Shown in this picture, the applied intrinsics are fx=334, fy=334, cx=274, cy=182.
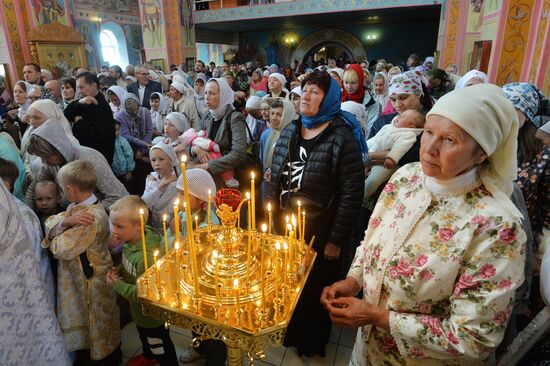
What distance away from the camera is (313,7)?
43.3 feet

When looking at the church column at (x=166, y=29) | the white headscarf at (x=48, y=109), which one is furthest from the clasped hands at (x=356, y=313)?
the church column at (x=166, y=29)

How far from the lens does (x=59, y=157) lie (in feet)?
8.15

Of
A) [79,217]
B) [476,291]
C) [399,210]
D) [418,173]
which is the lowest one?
[79,217]

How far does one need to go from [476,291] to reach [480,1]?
29.2 ft

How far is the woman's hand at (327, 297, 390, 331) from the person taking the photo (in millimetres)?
1187

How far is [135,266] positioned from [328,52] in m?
20.8

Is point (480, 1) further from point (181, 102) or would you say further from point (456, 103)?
point (456, 103)

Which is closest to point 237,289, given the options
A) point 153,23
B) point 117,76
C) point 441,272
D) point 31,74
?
point 441,272

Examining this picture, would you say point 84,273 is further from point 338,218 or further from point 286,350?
point 338,218

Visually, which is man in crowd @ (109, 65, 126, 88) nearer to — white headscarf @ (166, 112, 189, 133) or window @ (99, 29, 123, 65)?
white headscarf @ (166, 112, 189, 133)

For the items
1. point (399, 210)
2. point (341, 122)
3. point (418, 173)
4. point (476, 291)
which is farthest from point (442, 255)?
point (341, 122)

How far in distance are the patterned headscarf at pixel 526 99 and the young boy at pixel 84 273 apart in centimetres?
249

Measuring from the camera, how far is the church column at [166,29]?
37.0 ft

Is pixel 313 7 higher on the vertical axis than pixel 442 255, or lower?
higher
